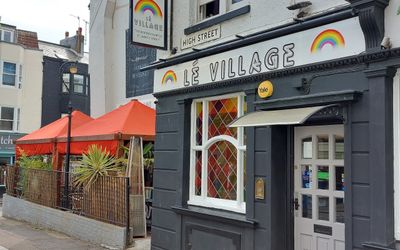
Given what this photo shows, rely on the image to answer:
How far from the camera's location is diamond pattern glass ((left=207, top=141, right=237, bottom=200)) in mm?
6996

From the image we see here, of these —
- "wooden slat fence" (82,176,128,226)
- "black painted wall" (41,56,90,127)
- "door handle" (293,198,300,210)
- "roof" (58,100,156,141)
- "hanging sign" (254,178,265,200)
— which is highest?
"black painted wall" (41,56,90,127)

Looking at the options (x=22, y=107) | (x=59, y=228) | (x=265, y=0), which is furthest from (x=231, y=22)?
(x=22, y=107)

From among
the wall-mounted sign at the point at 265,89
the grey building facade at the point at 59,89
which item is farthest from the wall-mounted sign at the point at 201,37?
the grey building facade at the point at 59,89

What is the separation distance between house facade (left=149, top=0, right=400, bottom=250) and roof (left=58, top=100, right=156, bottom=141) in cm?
265

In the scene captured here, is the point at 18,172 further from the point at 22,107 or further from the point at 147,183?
the point at 22,107

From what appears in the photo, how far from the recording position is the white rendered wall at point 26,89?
2522cm

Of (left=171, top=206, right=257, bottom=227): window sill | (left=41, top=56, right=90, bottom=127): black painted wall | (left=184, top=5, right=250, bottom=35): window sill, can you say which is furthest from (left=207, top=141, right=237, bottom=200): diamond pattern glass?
(left=41, top=56, right=90, bottom=127): black painted wall

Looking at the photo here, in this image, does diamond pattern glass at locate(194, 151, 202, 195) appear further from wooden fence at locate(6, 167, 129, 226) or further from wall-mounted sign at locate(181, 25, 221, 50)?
wooden fence at locate(6, 167, 129, 226)

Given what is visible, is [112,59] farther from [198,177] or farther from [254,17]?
[254,17]

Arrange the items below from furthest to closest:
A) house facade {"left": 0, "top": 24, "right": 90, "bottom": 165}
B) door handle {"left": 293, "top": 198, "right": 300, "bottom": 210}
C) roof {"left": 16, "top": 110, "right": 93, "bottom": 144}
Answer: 1. house facade {"left": 0, "top": 24, "right": 90, "bottom": 165}
2. roof {"left": 16, "top": 110, "right": 93, "bottom": 144}
3. door handle {"left": 293, "top": 198, "right": 300, "bottom": 210}

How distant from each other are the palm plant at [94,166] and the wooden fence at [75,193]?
0.49 feet

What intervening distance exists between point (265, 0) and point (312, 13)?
3.26 ft

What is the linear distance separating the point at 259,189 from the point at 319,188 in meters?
0.85

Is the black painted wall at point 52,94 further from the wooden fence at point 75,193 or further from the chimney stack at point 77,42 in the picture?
the wooden fence at point 75,193
